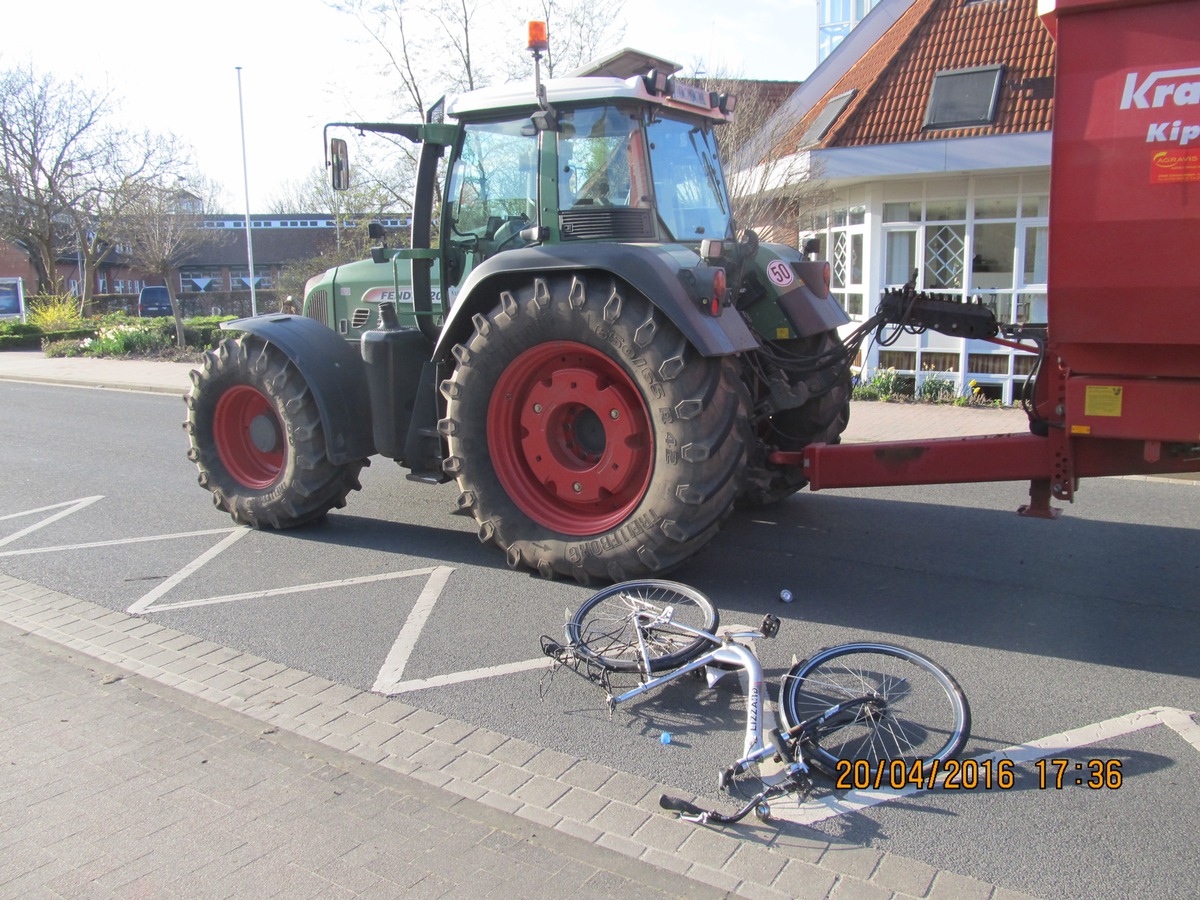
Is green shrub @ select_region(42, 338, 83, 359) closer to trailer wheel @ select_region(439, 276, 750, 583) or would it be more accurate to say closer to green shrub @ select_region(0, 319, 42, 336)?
green shrub @ select_region(0, 319, 42, 336)

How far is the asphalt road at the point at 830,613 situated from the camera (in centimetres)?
324

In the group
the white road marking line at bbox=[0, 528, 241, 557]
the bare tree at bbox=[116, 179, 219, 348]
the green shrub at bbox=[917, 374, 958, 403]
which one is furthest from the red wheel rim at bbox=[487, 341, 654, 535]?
the bare tree at bbox=[116, 179, 219, 348]

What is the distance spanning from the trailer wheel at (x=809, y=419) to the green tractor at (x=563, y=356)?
2cm

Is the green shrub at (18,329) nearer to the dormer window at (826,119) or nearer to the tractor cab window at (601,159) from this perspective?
the dormer window at (826,119)

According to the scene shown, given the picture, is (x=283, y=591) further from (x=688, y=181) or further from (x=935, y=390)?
(x=935, y=390)

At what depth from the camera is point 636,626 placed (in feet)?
14.1

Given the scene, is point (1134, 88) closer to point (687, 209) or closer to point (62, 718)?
point (687, 209)

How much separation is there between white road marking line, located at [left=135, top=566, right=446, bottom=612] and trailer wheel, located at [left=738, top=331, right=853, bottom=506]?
2.29 m

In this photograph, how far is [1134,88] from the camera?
12.9 ft

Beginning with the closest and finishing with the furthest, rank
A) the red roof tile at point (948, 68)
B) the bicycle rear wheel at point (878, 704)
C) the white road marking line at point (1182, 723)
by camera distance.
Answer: the bicycle rear wheel at point (878, 704), the white road marking line at point (1182, 723), the red roof tile at point (948, 68)

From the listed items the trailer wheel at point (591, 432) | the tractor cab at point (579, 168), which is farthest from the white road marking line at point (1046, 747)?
the tractor cab at point (579, 168)

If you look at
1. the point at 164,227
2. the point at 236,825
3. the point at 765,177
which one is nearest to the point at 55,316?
the point at 164,227

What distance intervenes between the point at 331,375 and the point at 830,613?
3.61m

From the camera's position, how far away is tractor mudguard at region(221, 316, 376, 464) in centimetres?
646
